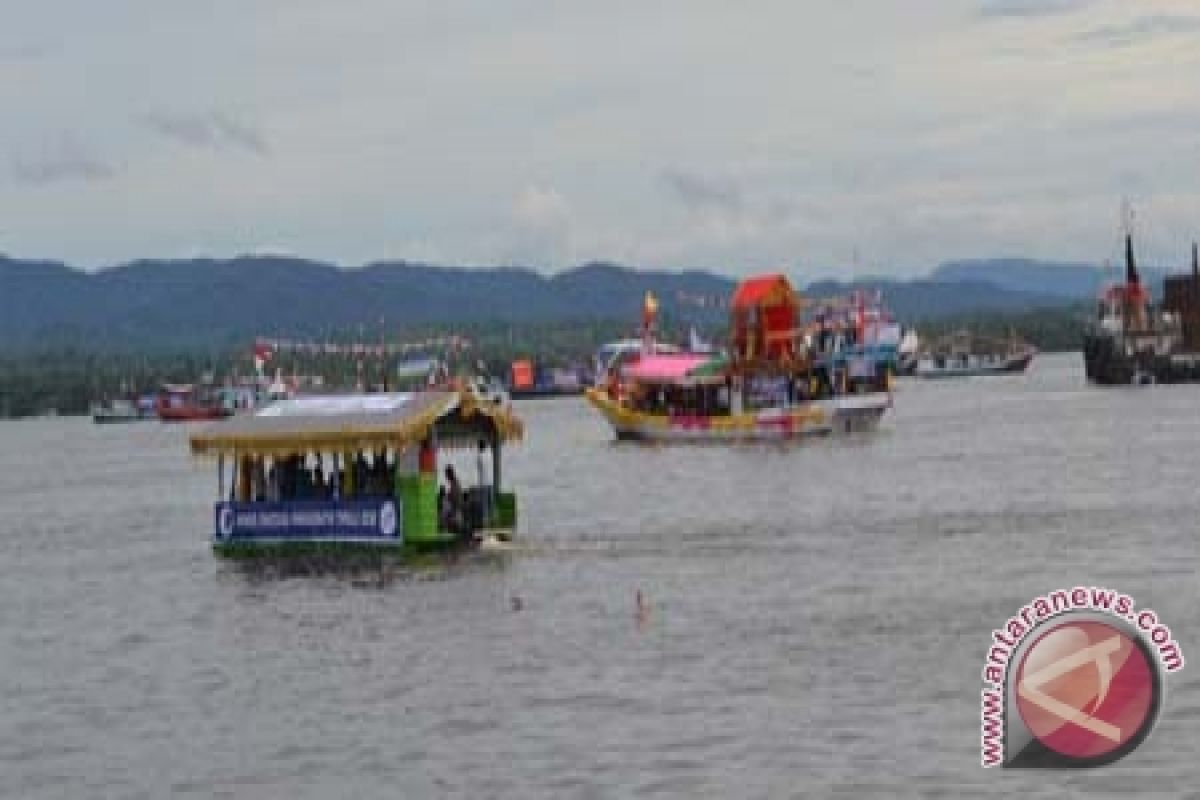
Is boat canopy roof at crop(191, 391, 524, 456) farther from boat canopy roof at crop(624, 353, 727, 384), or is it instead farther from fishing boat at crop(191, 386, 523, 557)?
boat canopy roof at crop(624, 353, 727, 384)

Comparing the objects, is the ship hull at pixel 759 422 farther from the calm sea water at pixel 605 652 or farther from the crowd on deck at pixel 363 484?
the crowd on deck at pixel 363 484

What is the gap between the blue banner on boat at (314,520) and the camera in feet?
152

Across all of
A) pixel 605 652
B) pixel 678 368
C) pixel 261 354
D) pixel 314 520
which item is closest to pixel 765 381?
pixel 678 368

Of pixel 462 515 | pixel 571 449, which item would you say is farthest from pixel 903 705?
pixel 571 449

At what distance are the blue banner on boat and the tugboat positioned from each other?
391 feet

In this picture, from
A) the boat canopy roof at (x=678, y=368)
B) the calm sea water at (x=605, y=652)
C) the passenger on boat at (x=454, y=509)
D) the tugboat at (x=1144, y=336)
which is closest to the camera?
the calm sea water at (x=605, y=652)

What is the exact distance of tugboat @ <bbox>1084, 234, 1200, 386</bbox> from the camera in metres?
162

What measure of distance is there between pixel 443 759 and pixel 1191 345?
142 m

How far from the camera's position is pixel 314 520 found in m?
47.1

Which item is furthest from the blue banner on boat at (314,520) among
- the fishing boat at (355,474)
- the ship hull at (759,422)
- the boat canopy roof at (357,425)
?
the ship hull at (759,422)

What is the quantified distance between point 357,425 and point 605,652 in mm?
13584

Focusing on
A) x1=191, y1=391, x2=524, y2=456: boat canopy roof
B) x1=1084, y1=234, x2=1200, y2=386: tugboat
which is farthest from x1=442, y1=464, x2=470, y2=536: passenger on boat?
x1=1084, y1=234, x2=1200, y2=386: tugboat

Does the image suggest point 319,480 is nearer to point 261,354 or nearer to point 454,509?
point 454,509

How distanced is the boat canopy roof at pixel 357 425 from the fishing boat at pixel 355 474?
2cm
